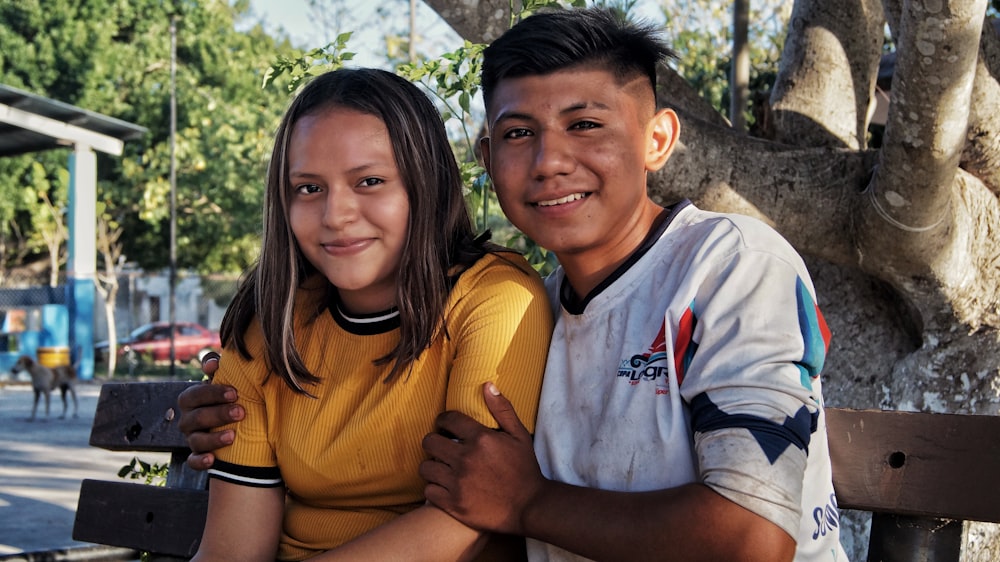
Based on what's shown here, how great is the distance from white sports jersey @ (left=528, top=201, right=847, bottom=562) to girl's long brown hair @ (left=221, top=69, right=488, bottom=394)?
30 centimetres

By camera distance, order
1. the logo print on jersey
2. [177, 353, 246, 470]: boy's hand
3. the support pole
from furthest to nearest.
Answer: the support pole
[177, 353, 246, 470]: boy's hand
the logo print on jersey

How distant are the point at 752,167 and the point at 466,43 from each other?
102 centimetres

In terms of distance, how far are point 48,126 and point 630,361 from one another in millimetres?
16483

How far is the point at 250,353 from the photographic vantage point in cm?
247

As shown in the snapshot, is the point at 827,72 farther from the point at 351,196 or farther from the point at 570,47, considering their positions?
the point at 351,196

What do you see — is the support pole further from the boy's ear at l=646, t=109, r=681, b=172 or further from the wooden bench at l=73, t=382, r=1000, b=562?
the wooden bench at l=73, t=382, r=1000, b=562

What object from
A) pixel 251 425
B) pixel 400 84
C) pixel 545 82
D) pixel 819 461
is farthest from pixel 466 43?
Answer: pixel 819 461

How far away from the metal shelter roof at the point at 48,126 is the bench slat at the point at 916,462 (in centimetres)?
1456

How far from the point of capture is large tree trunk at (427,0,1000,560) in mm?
3104

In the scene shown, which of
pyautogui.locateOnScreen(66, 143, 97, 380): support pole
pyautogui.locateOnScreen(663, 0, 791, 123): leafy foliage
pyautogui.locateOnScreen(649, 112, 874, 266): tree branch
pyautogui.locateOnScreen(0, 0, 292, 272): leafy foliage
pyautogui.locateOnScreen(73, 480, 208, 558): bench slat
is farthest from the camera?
pyautogui.locateOnScreen(0, 0, 292, 272): leafy foliage

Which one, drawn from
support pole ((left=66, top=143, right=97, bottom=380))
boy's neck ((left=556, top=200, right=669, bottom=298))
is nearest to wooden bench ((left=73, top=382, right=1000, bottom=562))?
boy's neck ((left=556, top=200, right=669, bottom=298))

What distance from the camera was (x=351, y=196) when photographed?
2.29 metres

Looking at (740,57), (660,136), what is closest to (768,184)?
(660,136)

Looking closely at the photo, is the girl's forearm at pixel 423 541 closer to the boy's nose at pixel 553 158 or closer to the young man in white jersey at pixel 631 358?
the young man in white jersey at pixel 631 358
